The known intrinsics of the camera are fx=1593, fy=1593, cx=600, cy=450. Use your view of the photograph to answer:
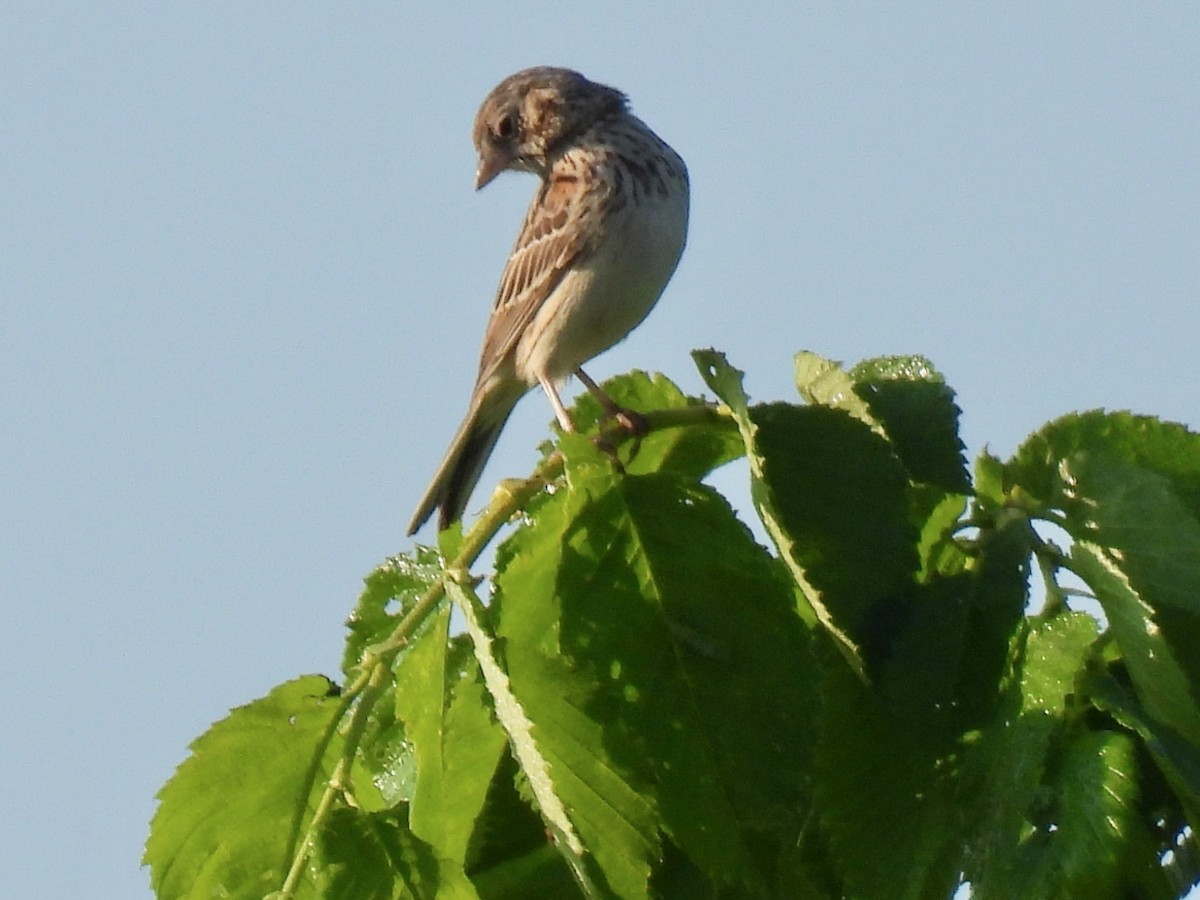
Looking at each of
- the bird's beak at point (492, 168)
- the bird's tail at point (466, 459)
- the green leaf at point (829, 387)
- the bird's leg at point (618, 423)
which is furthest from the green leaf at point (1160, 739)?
the bird's beak at point (492, 168)

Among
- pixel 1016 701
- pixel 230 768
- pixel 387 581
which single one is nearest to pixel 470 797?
pixel 230 768

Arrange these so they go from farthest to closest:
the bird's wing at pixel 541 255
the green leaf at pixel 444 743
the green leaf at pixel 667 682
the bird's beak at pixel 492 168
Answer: the bird's beak at pixel 492 168, the bird's wing at pixel 541 255, the green leaf at pixel 444 743, the green leaf at pixel 667 682

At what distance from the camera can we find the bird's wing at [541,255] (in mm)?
6453

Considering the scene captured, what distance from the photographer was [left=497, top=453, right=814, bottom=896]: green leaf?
190cm

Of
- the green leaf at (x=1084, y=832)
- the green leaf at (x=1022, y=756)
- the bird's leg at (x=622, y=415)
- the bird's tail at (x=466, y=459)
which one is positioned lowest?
the green leaf at (x=1084, y=832)

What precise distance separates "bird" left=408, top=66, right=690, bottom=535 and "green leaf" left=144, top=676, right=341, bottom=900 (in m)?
3.53

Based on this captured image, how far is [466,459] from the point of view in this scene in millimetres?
6617

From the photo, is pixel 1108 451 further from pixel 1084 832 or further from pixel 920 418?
pixel 1084 832

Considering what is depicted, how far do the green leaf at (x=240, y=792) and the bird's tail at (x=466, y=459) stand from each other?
3476 mm

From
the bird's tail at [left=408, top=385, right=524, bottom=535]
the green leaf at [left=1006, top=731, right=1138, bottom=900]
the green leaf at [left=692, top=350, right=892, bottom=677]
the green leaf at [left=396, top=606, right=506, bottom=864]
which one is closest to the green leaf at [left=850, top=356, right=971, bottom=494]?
the green leaf at [left=692, top=350, right=892, bottom=677]

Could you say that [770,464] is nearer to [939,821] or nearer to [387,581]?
[939,821]

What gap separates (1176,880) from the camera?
6.87 ft

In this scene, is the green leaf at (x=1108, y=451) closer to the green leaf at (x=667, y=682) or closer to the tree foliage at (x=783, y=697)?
the tree foliage at (x=783, y=697)

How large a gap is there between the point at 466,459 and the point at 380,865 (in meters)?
4.59
